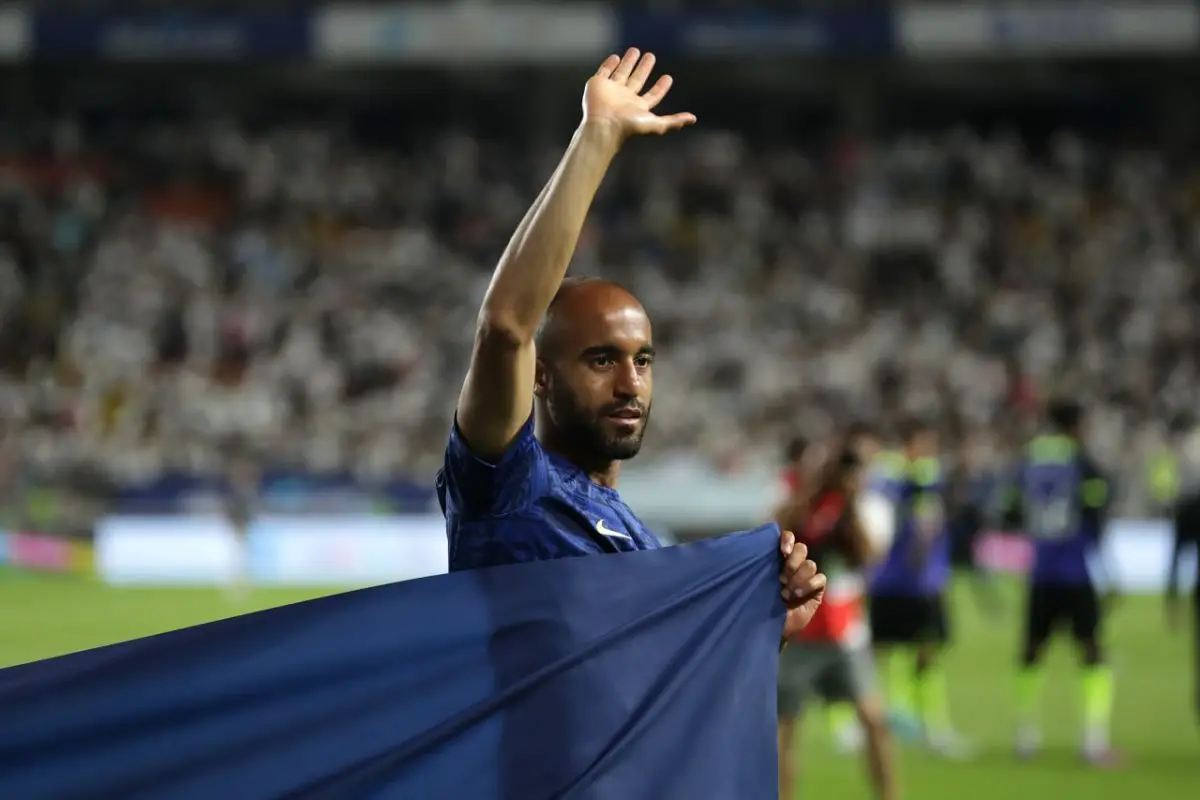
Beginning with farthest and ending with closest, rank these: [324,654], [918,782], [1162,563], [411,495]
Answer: [411,495] → [1162,563] → [918,782] → [324,654]

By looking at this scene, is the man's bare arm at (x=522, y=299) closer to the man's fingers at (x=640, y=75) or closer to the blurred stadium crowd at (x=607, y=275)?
the man's fingers at (x=640, y=75)

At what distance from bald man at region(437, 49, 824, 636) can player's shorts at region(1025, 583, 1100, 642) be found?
7317 millimetres

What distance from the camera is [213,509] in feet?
70.9

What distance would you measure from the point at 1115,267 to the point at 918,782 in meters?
17.7

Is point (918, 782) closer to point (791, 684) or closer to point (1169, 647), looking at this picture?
point (791, 684)

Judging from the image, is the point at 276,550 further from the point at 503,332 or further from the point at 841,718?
the point at 503,332

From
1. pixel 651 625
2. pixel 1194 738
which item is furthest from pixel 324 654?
pixel 1194 738

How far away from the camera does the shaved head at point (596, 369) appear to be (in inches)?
122

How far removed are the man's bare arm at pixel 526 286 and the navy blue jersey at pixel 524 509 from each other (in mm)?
47

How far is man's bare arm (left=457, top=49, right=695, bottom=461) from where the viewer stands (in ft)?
8.92

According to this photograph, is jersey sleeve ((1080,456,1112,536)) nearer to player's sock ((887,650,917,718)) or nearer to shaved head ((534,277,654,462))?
player's sock ((887,650,917,718))

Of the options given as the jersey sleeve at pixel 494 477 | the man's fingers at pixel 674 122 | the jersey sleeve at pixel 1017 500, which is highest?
the jersey sleeve at pixel 1017 500

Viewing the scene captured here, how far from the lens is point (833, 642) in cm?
788

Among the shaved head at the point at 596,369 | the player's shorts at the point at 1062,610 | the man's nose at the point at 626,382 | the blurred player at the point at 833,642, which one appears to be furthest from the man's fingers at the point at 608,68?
the player's shorts at the point at 1062,610
